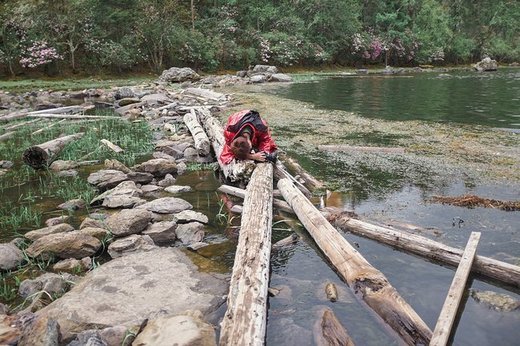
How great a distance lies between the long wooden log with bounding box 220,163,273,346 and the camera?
264 centimetres

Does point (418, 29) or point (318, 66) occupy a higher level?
point (418, 29)

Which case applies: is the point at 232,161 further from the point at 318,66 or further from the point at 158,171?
the point at 318,66

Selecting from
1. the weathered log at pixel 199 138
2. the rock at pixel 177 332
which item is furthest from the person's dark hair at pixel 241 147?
the rock at pixel 177 332

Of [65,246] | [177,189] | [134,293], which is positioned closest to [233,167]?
[177,189]

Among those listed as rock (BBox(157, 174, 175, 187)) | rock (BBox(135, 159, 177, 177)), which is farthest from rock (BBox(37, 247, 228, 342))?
rock (BBox(135, 159, 177, 177))

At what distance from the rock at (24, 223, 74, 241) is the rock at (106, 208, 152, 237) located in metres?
0.47

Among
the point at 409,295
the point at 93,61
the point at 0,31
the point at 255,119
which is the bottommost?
the point at 409,295

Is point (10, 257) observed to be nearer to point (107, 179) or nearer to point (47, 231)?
point (47, 231)

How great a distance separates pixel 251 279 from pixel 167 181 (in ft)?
13.1

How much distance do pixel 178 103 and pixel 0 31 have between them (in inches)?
597

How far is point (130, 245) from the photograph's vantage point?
4.43 meters

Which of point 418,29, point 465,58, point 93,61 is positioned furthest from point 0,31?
point 465,58

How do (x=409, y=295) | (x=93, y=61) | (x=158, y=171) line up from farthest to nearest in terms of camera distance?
(x=93, y=61)
(x=158, y=171)
(x=409, y=295)

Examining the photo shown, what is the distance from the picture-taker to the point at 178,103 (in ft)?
52.0
